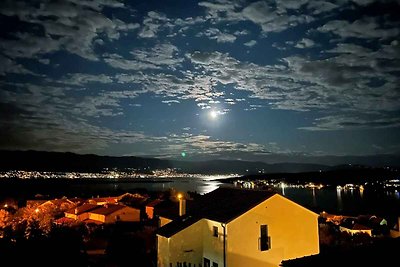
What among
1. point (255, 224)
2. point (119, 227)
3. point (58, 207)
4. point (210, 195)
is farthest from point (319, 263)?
point (58, 207)

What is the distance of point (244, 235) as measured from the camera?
734 inches

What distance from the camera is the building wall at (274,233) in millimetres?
18469

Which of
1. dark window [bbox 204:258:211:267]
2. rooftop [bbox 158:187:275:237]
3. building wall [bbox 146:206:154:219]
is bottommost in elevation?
building wall [bbox 146:206:154:219]

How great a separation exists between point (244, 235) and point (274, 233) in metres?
1.79

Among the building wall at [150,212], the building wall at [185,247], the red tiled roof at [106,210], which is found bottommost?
the building wall at [150,212]

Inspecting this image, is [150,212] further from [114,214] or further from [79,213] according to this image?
[79,213]

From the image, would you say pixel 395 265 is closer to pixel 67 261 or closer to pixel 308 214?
pixel 67 261

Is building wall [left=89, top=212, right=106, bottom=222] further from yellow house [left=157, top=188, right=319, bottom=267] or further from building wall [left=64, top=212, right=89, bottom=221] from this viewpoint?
yellow house [left=157, top=188, right=319, bottom=267]

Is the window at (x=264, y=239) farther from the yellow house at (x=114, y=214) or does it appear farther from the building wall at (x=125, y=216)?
the building wall at (x=125, y=216)

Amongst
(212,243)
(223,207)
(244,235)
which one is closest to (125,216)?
(223,207)

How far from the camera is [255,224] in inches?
745

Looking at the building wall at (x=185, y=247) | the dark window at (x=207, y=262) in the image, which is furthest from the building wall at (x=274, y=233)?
the building wall at (x=185, y=247)

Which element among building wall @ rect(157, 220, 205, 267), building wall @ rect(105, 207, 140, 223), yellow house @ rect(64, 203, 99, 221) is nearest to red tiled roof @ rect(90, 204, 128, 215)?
building wall @ rect(105, 207, 140, 223)

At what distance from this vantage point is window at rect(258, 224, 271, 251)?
18.9m
